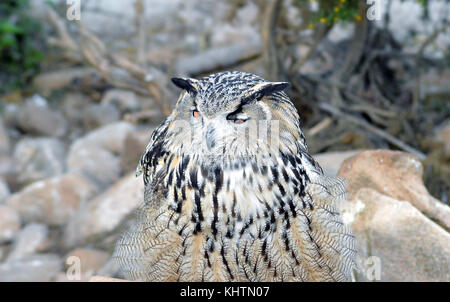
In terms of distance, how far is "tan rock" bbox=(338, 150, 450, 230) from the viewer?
126 inches

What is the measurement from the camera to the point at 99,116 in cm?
706

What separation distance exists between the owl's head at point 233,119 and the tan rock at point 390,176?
1.06 metres

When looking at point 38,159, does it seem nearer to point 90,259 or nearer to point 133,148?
point 133,148

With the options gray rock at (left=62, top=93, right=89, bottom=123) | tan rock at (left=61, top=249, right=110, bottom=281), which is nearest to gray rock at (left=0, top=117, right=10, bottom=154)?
gray rock at (left=62, top=93, right=89, bottom=123)

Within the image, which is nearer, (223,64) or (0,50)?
(223,64)

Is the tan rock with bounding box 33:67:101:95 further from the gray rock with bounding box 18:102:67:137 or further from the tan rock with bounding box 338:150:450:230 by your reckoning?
the tan rock with bounding box 338:150:450:230

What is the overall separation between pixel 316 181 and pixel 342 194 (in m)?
0.27

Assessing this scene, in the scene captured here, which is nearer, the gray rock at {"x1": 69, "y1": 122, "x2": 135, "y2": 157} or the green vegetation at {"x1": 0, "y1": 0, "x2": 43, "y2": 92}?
the gray rock at {"x1": 69, "y1": 122, "x2": 135, "y2": 157}

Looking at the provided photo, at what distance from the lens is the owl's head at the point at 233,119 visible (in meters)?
2.05

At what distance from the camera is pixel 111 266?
13.2ft

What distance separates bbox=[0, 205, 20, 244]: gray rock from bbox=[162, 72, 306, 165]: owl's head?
3.37 meters

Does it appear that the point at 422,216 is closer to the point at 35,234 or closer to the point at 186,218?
the point at 186,218

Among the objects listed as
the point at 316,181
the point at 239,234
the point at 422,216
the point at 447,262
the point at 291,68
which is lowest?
the point at 447,262
